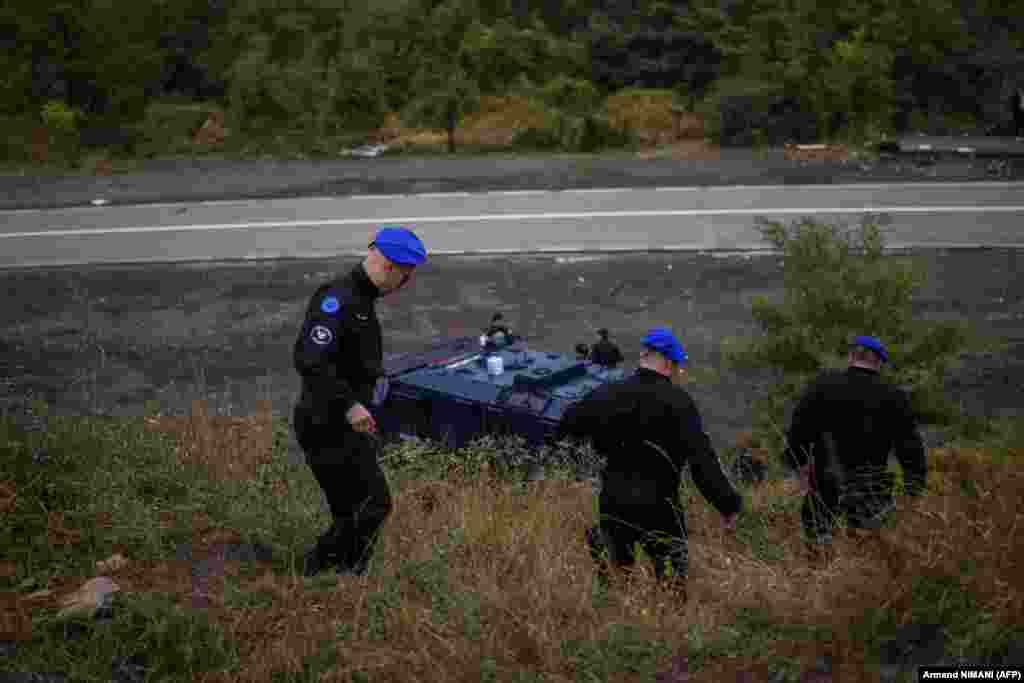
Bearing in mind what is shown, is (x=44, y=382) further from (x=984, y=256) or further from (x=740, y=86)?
(x=740, y=86)

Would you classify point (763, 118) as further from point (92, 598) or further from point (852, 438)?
point (92, 598)

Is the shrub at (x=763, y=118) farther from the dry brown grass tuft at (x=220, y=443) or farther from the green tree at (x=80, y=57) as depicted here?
the dry brown grass tuft at (x=220, y=443)

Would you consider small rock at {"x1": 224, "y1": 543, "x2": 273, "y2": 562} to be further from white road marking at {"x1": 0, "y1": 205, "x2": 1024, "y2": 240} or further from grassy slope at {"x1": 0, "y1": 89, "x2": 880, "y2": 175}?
grassy slope at {"x1": 0, "y1": 89, "x2": 880, "y2": 175}

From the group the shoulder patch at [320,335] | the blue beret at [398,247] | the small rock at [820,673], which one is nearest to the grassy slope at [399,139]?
the blue beret at [398,247]

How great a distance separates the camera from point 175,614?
13.6 feet

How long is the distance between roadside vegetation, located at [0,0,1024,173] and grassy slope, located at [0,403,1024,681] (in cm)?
1744

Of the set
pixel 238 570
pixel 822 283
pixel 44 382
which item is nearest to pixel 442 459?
pixel 238 570

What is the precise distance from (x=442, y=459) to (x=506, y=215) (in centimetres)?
1115

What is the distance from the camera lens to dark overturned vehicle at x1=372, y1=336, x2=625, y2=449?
24.8ft

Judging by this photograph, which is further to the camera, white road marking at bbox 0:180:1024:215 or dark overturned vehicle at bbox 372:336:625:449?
white road marking at bbox 0:180:1024:215

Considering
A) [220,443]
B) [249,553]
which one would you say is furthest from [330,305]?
[220,443]

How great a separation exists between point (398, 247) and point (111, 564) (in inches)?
77.7

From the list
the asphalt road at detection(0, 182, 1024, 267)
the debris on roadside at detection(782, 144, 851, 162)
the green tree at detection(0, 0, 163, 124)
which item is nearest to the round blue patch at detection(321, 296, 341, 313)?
the asphalt road at detection(0, 182, 1024, 267)

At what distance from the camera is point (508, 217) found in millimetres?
17609
